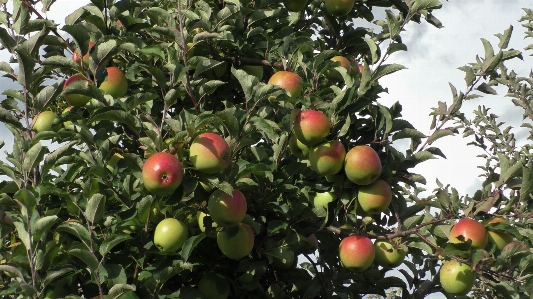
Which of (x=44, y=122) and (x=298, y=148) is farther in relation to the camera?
(x=44, y=122)

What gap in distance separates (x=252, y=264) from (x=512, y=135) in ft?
16.3

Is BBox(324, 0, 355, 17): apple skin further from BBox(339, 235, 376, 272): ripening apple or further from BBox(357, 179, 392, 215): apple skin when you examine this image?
BBox(339, 235, 376, 272): ripening apple

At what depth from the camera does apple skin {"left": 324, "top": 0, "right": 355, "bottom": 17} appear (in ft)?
11.7

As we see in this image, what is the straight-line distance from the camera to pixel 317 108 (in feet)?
9.87

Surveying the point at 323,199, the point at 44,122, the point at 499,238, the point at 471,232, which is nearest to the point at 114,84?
the point at 44,122

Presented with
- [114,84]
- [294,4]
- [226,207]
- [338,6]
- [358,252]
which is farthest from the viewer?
[294,4]

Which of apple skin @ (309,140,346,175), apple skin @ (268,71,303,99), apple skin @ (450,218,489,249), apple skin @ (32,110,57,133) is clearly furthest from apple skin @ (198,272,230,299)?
apple skin @ (32,110,57,133)

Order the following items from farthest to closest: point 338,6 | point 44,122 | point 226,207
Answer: point 338,6, point 44,122, point 226,207

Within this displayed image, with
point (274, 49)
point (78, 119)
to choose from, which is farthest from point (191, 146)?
point (274, 49)

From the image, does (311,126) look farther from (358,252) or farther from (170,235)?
(170,235)

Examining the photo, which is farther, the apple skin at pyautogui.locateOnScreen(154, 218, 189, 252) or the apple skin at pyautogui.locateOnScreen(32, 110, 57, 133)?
the apple skin at pyautogui.locateOnScreen(32, 110, 57, 133)

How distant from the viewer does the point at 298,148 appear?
10.4 feet

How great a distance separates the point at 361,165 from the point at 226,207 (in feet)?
2.39

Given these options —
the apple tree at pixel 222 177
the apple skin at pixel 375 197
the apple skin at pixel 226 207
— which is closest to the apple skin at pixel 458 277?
the apple tree at pixel 222 177
